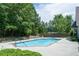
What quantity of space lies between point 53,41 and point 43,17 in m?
0.77

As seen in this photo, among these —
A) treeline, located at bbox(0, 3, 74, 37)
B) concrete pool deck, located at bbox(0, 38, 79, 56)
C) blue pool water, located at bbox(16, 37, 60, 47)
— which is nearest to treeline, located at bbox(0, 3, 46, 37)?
treeline, located at bbox(0, 3, 74, 37)

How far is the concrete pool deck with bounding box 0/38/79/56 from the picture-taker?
5766 millimetres

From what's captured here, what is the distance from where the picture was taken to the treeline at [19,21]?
5.88 meters

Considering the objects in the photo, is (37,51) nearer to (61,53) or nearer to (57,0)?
(61,53)

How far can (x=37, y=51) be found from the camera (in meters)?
5.83

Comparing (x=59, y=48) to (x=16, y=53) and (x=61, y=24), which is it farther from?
(x=16, y=53)

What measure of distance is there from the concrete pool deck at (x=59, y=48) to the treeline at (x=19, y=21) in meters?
0.42

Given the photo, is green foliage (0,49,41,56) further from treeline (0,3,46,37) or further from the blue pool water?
treeline (0,3,46,37)

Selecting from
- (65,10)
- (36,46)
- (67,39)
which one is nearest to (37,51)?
(36,46)

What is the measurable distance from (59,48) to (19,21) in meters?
1.44

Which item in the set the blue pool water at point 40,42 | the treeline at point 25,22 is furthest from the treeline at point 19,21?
the blue pool water at point 40,42

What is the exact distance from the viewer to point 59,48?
5.82 metres

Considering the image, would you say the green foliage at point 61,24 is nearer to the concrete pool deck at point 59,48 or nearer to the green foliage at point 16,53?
the concrete pool deck at point 59,48

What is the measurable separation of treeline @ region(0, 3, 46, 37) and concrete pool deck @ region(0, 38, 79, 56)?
0.42 m
